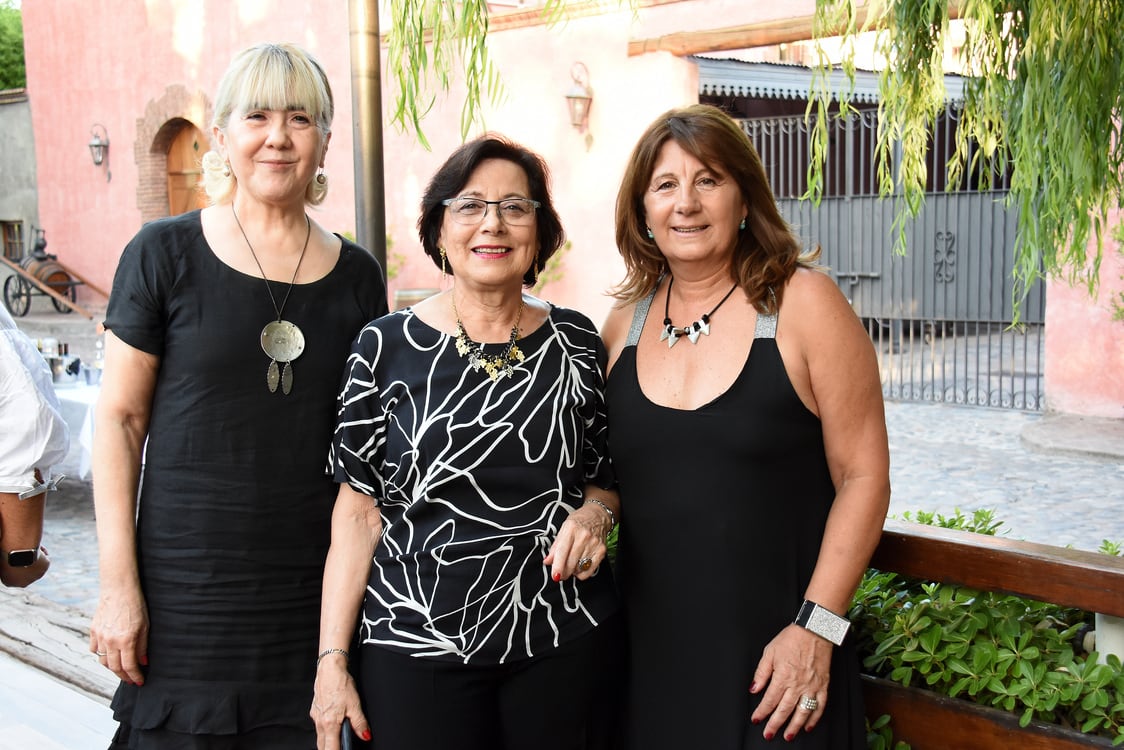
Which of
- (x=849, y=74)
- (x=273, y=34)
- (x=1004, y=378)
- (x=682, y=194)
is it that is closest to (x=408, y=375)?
(x=682, y=194)

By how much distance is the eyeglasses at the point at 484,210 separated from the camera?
2066 mm

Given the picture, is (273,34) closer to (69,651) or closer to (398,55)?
(69,651)

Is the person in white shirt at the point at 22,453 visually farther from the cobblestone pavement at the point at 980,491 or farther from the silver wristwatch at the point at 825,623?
the cobblestone pavement at the point at 980,491

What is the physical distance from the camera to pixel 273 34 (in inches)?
555

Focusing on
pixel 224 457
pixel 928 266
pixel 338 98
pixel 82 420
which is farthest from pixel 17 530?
pixel 338 98

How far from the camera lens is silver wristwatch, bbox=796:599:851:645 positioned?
1.96 meters

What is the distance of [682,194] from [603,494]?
1.92 ft

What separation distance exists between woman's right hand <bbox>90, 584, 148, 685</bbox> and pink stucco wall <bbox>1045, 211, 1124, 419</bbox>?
28.1 feet

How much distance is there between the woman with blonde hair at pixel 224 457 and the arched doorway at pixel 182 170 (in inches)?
591

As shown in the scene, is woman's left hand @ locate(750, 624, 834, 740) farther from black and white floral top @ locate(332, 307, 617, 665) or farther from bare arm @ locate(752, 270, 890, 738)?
black and white floral top @ locate(332, 307, 617, 665)

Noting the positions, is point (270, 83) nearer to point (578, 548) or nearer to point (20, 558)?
point (578, 548)

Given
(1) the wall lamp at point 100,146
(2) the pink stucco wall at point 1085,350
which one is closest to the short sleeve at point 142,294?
(2) the pink stucco wall at point 1085,350

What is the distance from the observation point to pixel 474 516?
1.95m

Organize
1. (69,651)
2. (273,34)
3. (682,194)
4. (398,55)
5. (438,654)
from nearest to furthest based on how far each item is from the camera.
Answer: (438,654) < (682,194) < (398,55) < (69,651) < (273,34)
